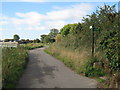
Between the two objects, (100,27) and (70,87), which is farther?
(100,27)

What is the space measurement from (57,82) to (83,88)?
51.2 inches

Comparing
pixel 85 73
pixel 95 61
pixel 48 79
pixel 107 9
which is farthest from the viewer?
pixel 107 9

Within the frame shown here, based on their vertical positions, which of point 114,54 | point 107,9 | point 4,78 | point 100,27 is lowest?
point 4,78

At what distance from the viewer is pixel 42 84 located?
7.43 metres

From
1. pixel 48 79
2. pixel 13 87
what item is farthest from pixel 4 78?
pixel 48 79

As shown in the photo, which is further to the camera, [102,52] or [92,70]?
[102,52]

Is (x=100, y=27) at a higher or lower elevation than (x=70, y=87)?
higher

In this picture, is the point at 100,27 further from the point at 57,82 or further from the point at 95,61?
the point at 57,82

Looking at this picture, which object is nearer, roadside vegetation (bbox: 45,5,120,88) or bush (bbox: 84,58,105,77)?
roadside vegetation (bbox: 45,5,120,88)

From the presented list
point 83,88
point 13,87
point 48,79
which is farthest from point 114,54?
point 13,87

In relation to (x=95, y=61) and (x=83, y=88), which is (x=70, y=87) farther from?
(x=95, y=61)

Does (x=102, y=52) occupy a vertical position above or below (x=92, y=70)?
above

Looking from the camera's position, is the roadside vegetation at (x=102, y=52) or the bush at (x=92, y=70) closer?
the roadside vegetation at (x=102, y=52)

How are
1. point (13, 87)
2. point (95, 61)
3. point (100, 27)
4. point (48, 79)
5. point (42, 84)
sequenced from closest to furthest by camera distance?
point (13, 87) < point (42, 84) < point (48, 79) < point (95, 61) < point (100, 27)
